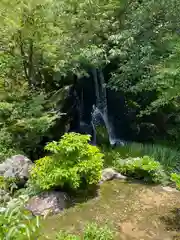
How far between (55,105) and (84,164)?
3.94m

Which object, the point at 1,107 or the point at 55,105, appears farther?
the point at 55,105

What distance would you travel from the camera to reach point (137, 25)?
10602 mm

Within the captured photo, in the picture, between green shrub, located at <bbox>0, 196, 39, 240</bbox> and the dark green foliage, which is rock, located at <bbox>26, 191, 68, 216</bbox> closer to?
the dark green foliage

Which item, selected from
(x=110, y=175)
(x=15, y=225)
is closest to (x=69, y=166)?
(x=110, y=175)

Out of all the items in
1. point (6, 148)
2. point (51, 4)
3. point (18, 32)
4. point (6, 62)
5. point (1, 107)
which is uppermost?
point (51, 4)

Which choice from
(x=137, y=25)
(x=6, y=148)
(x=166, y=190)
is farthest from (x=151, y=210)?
(x=137, y=25)

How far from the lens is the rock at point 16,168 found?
26.1ft

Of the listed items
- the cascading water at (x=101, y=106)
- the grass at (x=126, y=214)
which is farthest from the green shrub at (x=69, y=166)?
the cascading water at (x=101, y=106)

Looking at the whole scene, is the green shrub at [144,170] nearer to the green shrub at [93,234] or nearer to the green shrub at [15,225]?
the green shrub at [93,234]

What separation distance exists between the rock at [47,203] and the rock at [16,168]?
1023 millimetres

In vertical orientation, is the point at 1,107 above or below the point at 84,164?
above

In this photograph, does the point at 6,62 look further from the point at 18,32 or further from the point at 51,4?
the point at 51,4

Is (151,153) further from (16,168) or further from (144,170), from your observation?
(16,168)

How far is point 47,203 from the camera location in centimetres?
693
